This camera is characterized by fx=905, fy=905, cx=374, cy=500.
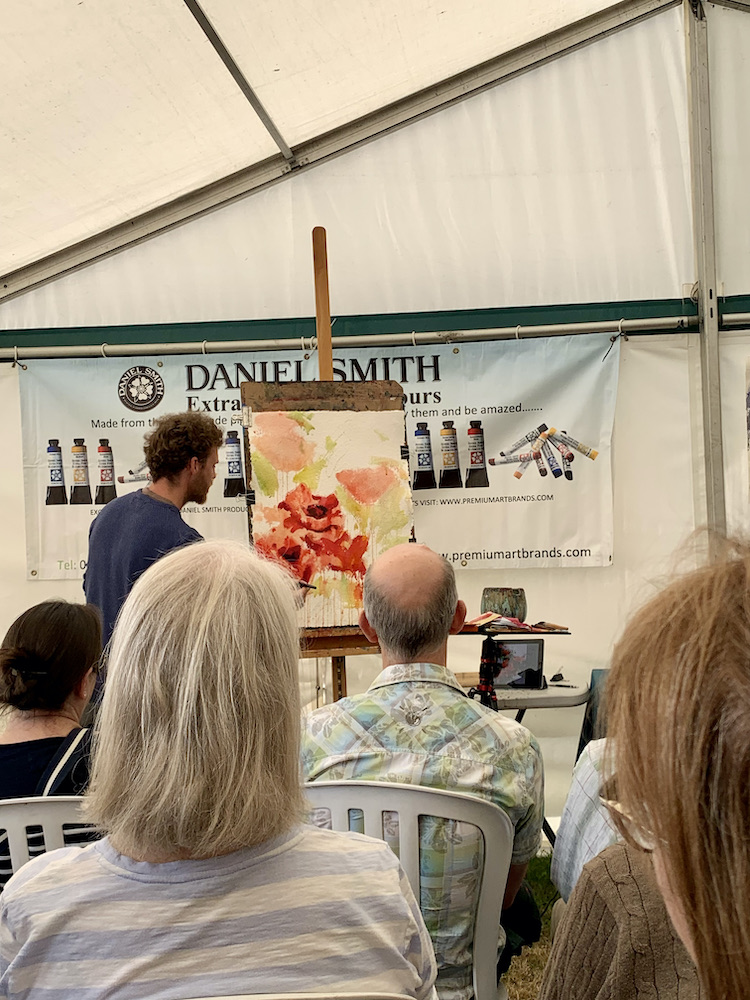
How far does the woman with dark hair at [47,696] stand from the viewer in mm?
1618

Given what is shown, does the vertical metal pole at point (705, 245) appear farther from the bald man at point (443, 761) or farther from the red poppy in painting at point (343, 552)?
the bald man at point (443, 761)

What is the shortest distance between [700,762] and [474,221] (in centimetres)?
383

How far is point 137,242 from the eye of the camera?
4059 mm

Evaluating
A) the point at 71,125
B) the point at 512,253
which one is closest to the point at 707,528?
the point at 71,125

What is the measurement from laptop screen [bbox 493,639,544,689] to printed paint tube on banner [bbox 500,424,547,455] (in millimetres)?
1173

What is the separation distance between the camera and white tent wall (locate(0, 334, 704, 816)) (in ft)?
12.8

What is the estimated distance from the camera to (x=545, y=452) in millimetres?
3930

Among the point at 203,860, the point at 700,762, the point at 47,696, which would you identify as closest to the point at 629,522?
the point at 47,696

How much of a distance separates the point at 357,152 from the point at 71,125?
1.32 meters

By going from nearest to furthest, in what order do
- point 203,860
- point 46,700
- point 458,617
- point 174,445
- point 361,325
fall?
point 203,860
point 46,700
point 458,617
point 174,445
point 361,325

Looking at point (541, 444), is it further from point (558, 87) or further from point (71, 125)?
point (71, 125)

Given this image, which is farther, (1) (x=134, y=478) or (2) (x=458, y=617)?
(1) (x=134, y=478)

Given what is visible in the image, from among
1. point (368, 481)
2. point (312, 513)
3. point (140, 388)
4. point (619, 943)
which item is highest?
point (140, 388)

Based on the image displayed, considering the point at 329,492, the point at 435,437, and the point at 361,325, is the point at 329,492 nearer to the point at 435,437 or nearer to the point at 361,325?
the point at 435,437
